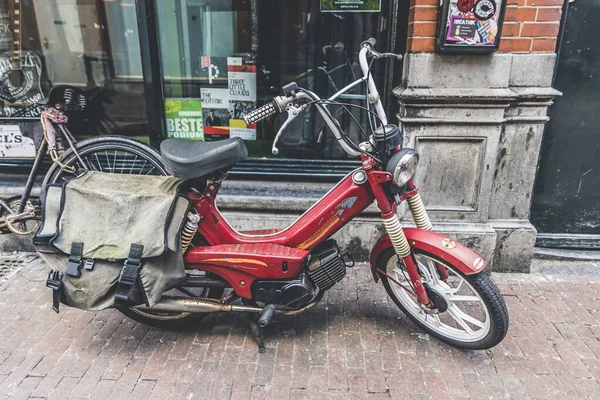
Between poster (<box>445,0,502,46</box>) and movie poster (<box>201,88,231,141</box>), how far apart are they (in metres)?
2.04

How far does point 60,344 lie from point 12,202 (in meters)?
1.78

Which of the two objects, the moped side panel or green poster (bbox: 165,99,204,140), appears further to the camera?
green poster (bbox: 165,99,204,140)

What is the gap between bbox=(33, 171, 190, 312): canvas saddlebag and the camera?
2572mm

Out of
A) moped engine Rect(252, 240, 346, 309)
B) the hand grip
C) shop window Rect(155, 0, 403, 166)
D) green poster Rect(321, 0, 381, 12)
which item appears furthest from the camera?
shop window Rect(155, 0, 403, 166)

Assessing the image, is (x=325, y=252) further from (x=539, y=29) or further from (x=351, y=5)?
(x=539, y=29)

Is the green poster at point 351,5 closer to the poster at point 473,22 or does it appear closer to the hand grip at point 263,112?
the poster at point 473,22

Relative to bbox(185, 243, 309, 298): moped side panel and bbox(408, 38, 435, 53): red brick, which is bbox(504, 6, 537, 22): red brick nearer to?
bbox(408, 38, 435, 53): red brick

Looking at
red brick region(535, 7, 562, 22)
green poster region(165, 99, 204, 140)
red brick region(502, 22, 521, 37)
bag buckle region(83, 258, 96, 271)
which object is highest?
red brick region(535, 7, 562, 22)

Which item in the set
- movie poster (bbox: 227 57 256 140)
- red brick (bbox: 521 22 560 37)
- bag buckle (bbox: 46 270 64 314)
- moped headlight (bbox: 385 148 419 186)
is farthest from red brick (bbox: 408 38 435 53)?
bag buckle (bbox: 46 270 64 314)

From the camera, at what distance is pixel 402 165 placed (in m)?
2.59

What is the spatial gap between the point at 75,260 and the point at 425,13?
117 inches

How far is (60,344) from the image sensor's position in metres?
3.00

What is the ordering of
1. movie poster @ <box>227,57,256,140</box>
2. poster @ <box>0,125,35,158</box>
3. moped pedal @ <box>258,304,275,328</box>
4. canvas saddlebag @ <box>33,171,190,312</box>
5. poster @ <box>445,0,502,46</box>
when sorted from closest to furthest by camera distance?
canvas saddlebag @ <box>33,171,190,312</box>
moped pedal @ <box>258,304,275,328</box>
poster @ <box>445,0,502,46</box>
movie poster @ <box>227,57,256,140</box>
poster @ <box>0,125,35,158</box>

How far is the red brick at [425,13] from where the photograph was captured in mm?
3457
